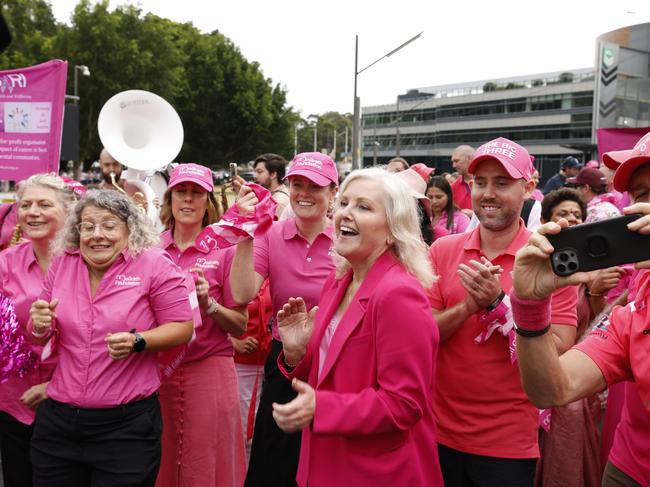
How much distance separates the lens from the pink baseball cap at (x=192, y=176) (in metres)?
3.95

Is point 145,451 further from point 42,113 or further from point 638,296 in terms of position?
point 42,113

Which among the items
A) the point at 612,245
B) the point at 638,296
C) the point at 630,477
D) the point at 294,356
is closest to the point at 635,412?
the point at 630,477

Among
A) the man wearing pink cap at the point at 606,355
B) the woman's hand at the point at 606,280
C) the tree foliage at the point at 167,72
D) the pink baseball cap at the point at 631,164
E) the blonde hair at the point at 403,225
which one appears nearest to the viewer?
the man wearing pink cap at the point at 606,355

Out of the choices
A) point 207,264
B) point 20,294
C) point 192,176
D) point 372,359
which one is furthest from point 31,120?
point 372,359

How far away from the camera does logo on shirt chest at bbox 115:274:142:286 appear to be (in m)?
3.16

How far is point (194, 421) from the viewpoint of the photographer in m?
3.71

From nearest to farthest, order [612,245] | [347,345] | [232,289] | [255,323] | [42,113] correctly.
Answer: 1. [612,245]
2. [347,345]
3. [232,289]
4. [255,323]
5. [42,113]

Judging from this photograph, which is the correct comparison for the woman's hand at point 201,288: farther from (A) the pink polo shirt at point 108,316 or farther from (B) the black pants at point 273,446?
(B) the black pants at point 273,446

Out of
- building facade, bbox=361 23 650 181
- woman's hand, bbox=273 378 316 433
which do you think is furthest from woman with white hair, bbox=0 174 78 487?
building facade, bbox=361 23 650 181

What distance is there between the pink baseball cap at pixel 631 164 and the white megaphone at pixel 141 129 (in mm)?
5288

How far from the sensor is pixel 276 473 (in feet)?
12.5

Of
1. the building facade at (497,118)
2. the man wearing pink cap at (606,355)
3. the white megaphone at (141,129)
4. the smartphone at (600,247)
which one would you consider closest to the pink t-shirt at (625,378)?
the man wearing pink cap at (606,355)

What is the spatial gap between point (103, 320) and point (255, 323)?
1813 mm

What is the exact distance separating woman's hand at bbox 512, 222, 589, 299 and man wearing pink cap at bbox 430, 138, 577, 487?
0.86 meters
